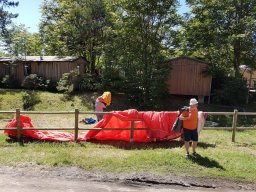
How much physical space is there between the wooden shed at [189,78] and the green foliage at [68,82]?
22.5 feet

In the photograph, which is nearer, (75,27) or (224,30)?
(224,30)

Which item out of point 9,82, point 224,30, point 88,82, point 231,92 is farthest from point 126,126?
point 9,82

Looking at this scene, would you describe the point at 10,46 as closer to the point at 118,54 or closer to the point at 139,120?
the point at 118,54

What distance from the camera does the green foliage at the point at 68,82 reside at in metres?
22.2

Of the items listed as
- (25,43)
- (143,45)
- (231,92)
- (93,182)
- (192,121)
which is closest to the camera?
(93,182)

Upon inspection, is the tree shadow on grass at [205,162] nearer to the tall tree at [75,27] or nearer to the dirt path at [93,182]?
the dirt path at [93,182]

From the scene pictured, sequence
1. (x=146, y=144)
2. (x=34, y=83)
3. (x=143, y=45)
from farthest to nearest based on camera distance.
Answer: (x=34, y=83), (x=143, y=45), (x=146, y=144)

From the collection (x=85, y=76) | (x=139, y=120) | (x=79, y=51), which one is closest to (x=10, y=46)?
(x=79, y=51)

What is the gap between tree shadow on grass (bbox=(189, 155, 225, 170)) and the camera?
26.4 feet

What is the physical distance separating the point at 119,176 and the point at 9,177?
2.41 m

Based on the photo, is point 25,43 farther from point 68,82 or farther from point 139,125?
point 139,125

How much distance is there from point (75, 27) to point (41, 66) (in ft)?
15.3

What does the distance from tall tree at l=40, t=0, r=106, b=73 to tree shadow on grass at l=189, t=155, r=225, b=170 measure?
17.8 metres

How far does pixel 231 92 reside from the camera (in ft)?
71.8
